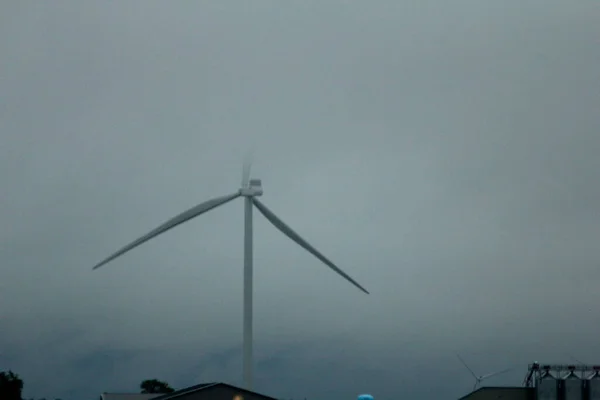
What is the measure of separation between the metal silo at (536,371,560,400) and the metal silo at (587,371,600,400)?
4.00m

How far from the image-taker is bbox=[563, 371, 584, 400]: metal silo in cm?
11438

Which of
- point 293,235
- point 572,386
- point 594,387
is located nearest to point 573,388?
point 572,386

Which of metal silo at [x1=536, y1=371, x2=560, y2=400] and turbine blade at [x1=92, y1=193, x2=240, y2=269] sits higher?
turbine blade at [x1=92, y1=193, x2=240, y2=269]

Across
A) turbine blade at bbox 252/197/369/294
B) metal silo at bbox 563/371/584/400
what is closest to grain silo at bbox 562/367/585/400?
metal silo at bbox 563/371/584/400

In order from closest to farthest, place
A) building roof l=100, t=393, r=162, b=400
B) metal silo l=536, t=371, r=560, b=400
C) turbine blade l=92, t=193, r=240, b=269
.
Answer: turbine blade l=92, t=193, r=240, b=269
metal silo l=536, t=371, r=560, b=400
building roof l=100, t=393, r=162, b=400

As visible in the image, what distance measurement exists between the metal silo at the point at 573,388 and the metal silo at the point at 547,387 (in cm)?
126

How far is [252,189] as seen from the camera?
98375 millimetres

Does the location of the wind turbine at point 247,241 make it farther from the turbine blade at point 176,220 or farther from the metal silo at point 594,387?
the metal silo at point 594,387

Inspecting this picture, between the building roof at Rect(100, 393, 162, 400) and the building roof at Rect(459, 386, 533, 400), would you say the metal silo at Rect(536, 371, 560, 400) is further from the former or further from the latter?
the building roof at Rect(100, 393, 162, 400)

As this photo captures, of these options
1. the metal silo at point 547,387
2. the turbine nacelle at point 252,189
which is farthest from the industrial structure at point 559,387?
the turbine nacelle at point 252,189

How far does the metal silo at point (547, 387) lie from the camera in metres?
114

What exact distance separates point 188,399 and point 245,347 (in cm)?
2557

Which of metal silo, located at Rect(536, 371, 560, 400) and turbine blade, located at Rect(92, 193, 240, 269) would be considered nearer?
turbine blade, located at Rect(92, 193, 240, 269)

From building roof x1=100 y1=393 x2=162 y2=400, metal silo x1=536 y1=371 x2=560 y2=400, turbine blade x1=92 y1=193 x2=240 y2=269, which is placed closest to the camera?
turbine blade x1=92 y1=193 x2=240 y2=269
